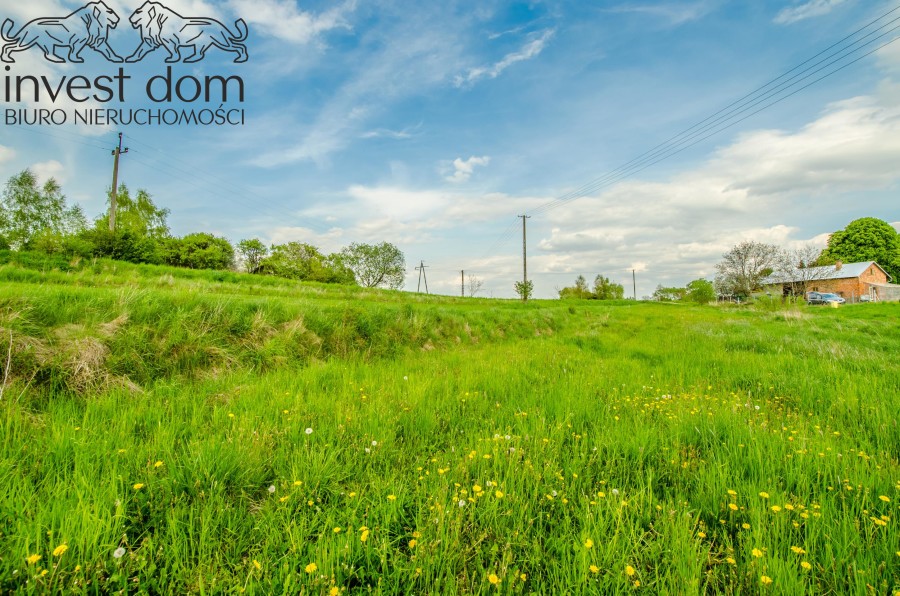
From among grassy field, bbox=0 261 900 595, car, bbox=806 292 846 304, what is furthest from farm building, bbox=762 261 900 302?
grassy field, bbox=0 261 900 595

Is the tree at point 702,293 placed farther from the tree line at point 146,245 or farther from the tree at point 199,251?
the tree at point 199,251

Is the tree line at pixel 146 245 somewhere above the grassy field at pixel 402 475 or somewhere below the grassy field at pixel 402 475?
above

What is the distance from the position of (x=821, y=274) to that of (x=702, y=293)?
21249mm

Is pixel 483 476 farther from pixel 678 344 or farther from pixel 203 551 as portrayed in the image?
pixel 678 344

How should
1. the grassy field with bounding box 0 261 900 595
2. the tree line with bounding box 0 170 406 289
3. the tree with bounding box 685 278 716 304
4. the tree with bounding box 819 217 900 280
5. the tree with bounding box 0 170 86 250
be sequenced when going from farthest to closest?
the tree with bounding box 685 278 716 304, the tree with bounding box 819 217 900 280, the tree with bounding box 0 170 86 250, the tree line with bounding box 0 170 406 289, the grassy field with bounding box 0 261 900 595

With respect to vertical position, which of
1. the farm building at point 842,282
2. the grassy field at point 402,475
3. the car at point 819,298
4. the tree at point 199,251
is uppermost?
the tree at point 199,251

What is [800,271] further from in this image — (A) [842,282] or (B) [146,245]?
(B) [146,245]

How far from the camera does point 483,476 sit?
252cm

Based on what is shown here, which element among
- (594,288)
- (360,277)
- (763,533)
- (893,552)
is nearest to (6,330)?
(763,533)

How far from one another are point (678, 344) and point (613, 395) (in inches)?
274

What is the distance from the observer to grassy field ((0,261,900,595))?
1696mm

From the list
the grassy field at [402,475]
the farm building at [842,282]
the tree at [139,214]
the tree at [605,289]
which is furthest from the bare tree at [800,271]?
the tree at [139,214]

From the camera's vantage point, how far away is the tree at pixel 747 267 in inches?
2200

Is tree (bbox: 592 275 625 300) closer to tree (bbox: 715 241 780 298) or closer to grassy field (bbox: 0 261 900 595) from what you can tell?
tree (bbox: 715 241 780 298)
